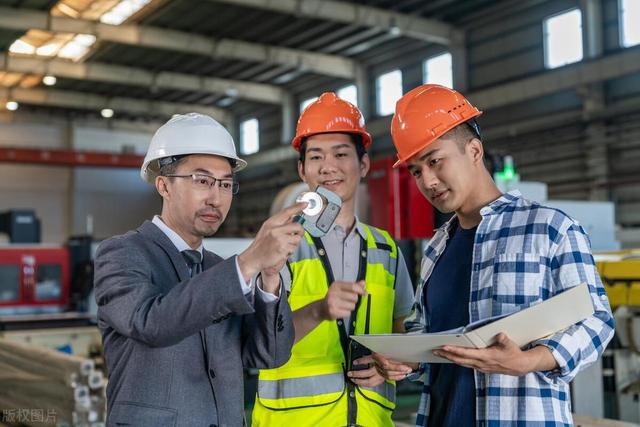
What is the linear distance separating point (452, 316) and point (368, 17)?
441 inches

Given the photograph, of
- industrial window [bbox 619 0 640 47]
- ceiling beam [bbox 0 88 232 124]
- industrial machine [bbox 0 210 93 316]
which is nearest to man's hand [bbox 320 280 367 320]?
industrial machine [bbox 0 210 93 316]

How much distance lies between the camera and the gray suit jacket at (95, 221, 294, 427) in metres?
1.43

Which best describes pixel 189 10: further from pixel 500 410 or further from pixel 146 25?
pixel 500 410

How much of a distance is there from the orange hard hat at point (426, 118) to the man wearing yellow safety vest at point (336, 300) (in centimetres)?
41

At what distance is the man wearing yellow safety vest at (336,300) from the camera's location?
2084mm

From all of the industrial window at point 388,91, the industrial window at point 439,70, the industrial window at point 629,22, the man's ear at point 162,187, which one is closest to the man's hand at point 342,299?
the man's ear at point 162,187

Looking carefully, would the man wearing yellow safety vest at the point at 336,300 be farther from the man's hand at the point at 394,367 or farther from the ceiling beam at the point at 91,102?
the ceiling beam at the point at 91,102

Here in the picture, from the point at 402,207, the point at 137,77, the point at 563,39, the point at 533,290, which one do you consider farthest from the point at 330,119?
the point at 137,77

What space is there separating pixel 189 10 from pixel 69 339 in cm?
802

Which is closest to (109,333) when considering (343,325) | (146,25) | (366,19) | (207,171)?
(207,171)

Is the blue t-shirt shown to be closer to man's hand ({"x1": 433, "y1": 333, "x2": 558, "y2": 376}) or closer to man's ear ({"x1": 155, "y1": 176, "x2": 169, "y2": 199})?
man's hand ({"x1": 433, "y1": 333, "x2": 558, "y2": 376})

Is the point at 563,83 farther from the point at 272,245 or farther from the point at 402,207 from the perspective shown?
the point at 272,245

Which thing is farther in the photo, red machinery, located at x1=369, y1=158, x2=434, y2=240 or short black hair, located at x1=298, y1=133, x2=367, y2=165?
red machinery, located at x1=369, y1=158, x2=434, y2=240

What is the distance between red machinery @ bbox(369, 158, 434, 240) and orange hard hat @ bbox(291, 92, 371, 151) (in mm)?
3280
